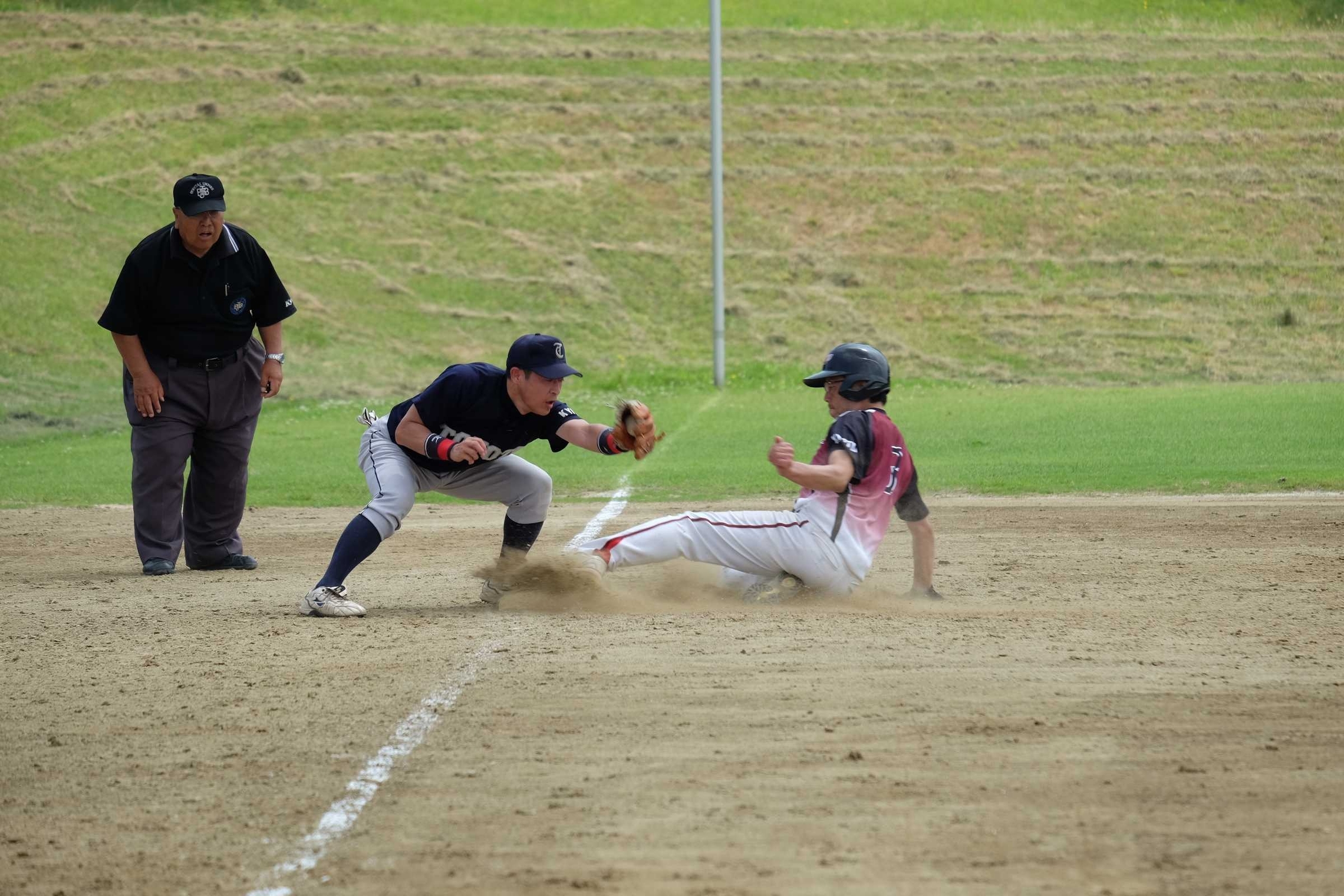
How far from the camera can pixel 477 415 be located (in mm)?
7090

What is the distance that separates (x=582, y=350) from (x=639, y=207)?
24.4ft

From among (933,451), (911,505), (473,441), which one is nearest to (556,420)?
(473,441)

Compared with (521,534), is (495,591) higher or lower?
lower

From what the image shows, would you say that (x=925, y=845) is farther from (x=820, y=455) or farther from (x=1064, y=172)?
(x=1064, y=172)

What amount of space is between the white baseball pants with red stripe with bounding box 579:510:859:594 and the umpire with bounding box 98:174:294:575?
2997mm

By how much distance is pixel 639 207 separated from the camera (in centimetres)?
3547

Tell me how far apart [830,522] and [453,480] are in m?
2.07

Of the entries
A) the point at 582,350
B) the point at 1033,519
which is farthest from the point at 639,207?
the point at 1033,519

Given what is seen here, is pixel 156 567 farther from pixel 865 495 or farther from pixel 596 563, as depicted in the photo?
pixel 865 495

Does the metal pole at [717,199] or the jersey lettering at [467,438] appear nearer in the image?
the jersey lettering at [467,438]

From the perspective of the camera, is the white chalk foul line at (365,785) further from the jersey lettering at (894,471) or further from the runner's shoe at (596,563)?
the jersey lettering at (894,471)

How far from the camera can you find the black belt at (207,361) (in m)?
8.60

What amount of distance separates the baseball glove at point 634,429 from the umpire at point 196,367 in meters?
2.82

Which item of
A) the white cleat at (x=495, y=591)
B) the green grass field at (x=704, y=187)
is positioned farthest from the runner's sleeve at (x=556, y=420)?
the green grass field at (x=704, y=187)
